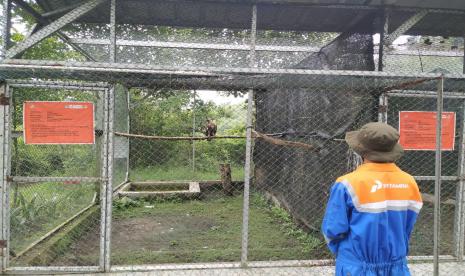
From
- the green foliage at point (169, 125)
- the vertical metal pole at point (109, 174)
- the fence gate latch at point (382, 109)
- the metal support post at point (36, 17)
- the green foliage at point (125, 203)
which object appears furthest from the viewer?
the green foliage at point (169, 125)

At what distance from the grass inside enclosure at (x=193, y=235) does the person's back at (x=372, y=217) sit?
2616 millimetres

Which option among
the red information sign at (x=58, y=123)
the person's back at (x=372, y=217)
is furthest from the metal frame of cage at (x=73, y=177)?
the person's back at (x=372, y=217)

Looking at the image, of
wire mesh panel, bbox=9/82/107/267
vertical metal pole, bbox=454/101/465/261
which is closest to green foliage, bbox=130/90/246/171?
wire mesh panel, bbox=9/82/107/267

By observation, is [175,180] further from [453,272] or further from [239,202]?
[453,272]

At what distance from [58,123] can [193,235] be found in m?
3.13

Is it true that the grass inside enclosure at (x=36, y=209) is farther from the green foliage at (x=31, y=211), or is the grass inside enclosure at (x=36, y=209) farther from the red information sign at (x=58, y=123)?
the red information sign at (x=58, y=123)

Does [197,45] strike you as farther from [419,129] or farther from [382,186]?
[382,186]

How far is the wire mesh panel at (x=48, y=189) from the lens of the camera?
3.95 metres

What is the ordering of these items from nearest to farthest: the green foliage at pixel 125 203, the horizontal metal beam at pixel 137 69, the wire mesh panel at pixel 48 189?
the horizontal metal beam at pixel 137 69 → the wire mesh panel at pixel 48 189 → the green foliage at pixel 125 203

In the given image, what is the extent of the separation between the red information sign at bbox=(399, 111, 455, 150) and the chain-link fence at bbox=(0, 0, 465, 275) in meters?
0.02

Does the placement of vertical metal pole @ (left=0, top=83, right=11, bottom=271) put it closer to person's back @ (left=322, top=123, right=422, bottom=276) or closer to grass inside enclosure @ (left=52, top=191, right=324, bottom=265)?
grass inside enclosure @ (left=52, top=191, right=324, bottom=265)

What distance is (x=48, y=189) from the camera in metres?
4.97

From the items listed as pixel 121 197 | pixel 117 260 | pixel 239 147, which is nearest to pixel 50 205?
pixel 117 260

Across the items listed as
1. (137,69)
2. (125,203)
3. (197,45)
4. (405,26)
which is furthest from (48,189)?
(405,26)
